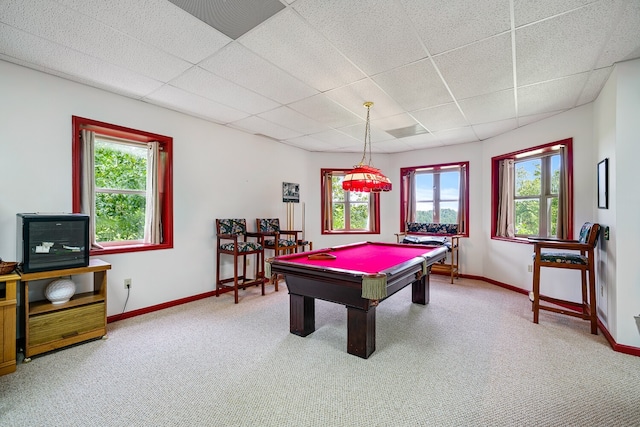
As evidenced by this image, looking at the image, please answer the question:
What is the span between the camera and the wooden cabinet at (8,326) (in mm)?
2195

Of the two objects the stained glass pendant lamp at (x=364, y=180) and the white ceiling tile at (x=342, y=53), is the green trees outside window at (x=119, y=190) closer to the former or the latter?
the white ceiling tile at (x=342, y=53)

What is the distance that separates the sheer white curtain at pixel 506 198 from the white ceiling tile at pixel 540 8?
344 cm

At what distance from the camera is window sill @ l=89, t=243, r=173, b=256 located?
3167 mm

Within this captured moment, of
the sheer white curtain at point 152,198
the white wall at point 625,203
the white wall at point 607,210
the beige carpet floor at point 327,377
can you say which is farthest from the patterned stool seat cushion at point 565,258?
the sheer white curtain at point 152,198

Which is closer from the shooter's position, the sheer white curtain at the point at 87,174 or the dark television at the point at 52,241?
the dark television at the point at 52,241

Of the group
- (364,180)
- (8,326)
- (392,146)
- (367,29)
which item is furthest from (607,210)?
(8,326)

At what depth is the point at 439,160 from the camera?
5922mm

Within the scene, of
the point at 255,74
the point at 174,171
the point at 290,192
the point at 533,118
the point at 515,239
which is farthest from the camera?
the point at 290,192

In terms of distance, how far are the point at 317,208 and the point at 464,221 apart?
2956 millimetres

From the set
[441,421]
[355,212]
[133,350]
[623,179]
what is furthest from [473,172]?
[133,350]

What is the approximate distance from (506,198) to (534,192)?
0.41 metres

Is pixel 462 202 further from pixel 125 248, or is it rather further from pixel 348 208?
pixel 125 248

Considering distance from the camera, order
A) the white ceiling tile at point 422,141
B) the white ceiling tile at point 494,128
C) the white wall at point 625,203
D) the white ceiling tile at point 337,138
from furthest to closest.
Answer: the white ceiling tile at point 422,141 → the white ceiling tile at point 337,138 → the white ceiling tile at point 494,128 → the white wall at point 625,203

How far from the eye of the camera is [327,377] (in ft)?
7.25
